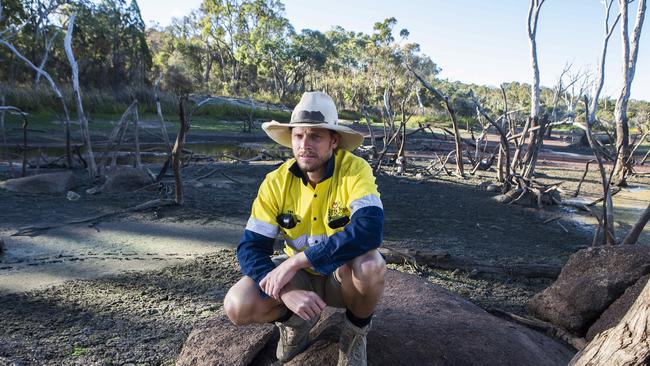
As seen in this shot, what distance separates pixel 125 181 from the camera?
711 cm

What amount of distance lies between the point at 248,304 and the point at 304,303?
272mm

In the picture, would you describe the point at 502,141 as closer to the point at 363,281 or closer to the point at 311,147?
the point at 311,147

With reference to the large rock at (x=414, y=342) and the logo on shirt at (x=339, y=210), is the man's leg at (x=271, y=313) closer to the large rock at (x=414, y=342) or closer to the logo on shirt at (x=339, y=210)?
the large rock at (x=414, y=342)

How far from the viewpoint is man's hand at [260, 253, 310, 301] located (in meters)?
2.00

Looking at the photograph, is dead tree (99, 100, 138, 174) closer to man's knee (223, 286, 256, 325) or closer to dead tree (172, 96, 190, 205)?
dead tree (172, 96, 190, 205)

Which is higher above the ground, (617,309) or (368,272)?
(368,272)

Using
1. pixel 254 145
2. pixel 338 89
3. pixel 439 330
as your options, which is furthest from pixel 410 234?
pixel 338 89

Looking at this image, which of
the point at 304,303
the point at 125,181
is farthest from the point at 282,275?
the point at 125,181

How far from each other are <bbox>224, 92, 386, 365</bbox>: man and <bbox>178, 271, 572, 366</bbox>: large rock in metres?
0.17

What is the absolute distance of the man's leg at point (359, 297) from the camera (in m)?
2.00

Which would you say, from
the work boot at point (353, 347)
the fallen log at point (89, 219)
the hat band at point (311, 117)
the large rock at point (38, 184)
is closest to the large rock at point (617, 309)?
the work boot at point (353, 347)

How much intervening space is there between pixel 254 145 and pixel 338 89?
973 inches

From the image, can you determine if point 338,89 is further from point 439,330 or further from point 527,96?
point 439,330

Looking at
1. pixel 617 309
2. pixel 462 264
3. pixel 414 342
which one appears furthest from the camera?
pixel 462 264
